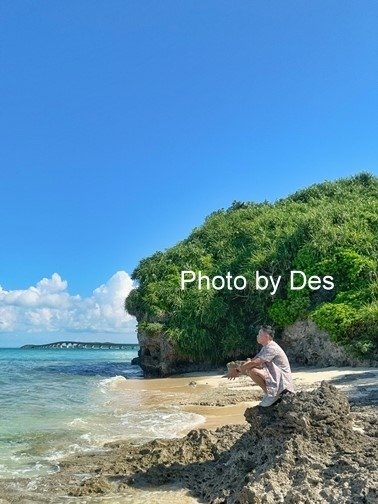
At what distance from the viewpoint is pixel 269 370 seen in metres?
6.53

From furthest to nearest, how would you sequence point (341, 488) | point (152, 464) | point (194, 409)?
point (194, 409), point (152, 464), point (341, 488)

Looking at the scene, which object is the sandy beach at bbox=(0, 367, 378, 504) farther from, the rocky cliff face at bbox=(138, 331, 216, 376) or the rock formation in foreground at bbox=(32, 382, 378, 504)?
the rocky cliff face at bbox=(138, 331, 216, 376)

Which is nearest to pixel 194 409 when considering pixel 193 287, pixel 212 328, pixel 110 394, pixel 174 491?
pixel 110 394

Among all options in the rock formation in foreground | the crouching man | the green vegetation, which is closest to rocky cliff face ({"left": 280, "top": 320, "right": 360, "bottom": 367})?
the green vegetation

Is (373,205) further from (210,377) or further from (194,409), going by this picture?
(194,409)

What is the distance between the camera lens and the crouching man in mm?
6402

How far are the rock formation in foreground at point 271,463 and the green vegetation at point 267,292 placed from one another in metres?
13.4

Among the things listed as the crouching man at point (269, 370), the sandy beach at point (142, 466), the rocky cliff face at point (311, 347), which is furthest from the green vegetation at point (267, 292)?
the crouching man at point (269, 370)

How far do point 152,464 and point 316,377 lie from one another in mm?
11225

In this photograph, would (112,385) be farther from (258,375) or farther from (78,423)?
(258,375)

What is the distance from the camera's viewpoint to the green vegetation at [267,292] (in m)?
21.0

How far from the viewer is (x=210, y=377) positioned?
21.8 meters

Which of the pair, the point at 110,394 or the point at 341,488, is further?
the point at 110,394

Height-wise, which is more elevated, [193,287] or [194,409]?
[193,287]
